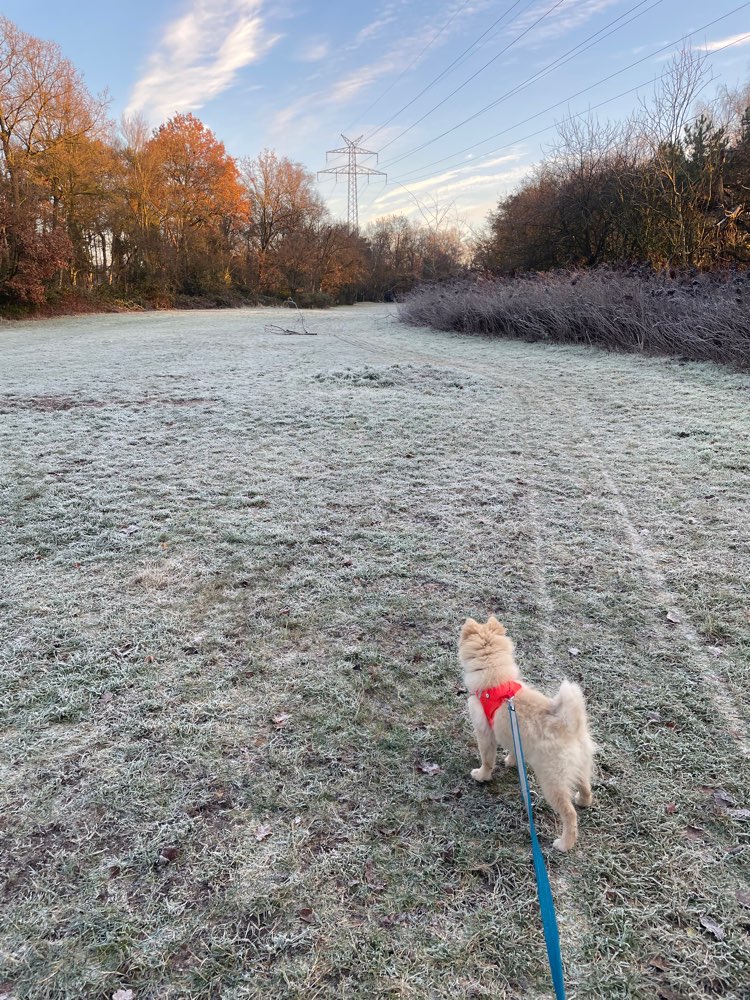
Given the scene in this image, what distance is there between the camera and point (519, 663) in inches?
118

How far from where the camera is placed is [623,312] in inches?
485

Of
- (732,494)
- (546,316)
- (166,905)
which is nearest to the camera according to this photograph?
(166,905)

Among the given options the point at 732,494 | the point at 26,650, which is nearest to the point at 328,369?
the point at 732,494

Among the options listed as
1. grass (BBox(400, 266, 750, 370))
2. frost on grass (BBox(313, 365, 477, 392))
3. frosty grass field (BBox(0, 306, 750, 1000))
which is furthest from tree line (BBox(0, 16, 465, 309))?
frosty grass field (BBox(0, 306, 750, 1000))

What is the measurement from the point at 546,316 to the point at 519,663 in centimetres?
1311

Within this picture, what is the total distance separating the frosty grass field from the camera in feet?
5.66

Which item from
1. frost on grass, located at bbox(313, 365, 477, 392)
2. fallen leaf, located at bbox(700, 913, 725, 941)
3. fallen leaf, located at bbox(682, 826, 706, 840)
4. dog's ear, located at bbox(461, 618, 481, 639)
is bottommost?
fallen leaf, located at bbox(700, 913, 725, 941)

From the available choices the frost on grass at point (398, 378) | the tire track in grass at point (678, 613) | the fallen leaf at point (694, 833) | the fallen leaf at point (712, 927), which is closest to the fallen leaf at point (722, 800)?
the fallen leaf at point (694, 833)

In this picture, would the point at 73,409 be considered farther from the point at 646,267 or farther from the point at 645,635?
the point at 646,267

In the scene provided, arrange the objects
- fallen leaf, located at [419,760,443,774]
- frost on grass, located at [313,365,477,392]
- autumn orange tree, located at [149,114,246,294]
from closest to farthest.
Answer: fallen leaf, located at [419,760,443,774] < frost on grass, located at [313,365,477,392] < autumn orange tree, located at [149,114,246,294]

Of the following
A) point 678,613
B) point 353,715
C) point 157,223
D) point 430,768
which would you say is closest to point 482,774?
point 430,768

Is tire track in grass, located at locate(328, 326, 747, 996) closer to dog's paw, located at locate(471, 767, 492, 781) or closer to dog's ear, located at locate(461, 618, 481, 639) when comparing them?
dog's paw, located at locate(471, 767, 492, 781)

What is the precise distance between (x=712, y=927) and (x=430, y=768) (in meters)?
1.07

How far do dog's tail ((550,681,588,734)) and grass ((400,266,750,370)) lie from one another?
10050 mm
